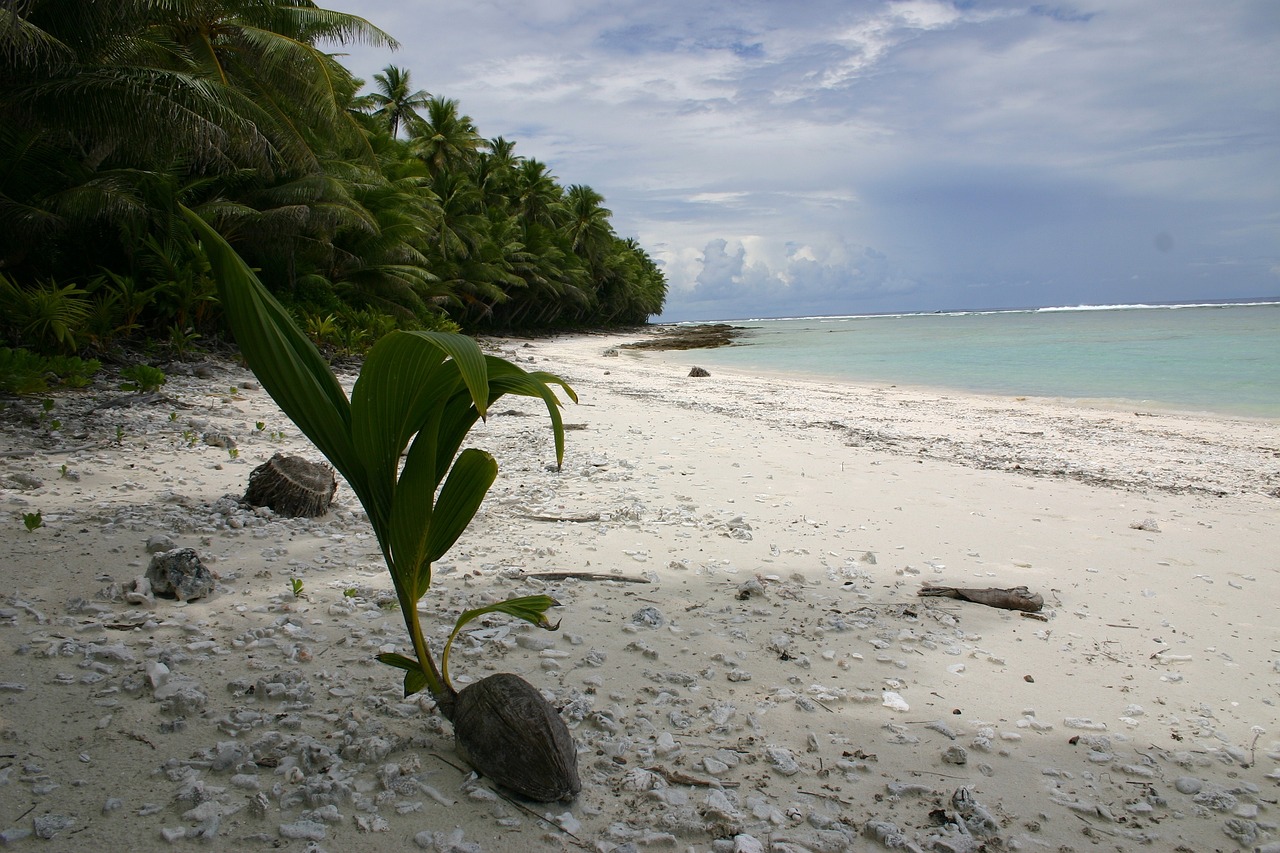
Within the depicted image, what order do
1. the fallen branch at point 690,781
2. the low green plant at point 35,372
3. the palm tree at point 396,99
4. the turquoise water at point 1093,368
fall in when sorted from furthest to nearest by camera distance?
1. the palm tree at point 396,99
2. the turquoise water at point 1093,368
3. the low green plant at point 35,372
4. the fallen branch at point 690,781

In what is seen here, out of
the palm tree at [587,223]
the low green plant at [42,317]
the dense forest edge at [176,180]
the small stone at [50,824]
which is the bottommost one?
the small stone at [50,824]

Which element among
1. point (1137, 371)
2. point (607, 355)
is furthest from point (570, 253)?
point (1137, 371)

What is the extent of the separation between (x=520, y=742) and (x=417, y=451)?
80 centimetres

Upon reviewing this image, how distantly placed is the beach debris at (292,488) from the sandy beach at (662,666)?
12cm

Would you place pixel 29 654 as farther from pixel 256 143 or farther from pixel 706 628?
pixel 256 143

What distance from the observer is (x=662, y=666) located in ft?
9.36

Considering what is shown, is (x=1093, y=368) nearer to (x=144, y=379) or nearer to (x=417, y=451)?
(x=144, y=379)

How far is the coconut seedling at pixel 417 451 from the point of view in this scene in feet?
5.68

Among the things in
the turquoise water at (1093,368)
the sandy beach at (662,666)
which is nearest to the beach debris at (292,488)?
the sandy beach at (662,666)

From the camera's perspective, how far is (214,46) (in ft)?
43.1

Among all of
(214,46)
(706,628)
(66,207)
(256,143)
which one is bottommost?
(706,628)

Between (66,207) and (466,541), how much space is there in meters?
9.01

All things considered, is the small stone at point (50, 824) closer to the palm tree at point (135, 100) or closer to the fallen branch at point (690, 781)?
the fallen branch at point (690, 781)

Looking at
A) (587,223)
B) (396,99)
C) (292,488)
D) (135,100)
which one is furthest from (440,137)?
(292,488)
